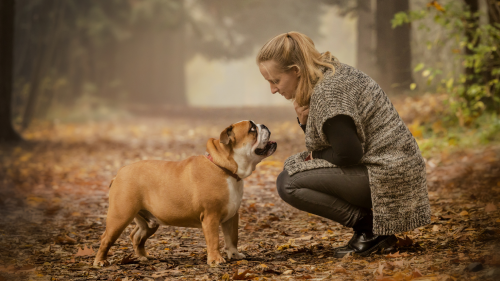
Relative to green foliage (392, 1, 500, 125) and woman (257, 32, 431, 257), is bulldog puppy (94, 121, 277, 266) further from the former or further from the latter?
green foliage (392, 1, 500, 125)

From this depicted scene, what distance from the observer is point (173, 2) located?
2181 centimetres

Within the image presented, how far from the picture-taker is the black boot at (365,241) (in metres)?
3.49

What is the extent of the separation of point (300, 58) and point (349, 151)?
0.75 m

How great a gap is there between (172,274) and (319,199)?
119 cm

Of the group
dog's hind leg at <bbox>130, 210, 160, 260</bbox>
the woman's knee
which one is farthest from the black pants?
dog's hind leg at <bbox>130, 210, 160, 260</bbox>

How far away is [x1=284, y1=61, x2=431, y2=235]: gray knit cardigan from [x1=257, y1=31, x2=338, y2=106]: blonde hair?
0.09m

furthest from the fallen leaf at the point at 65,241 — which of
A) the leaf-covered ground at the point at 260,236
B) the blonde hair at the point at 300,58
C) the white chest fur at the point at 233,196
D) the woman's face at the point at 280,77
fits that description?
the blonde hair at the point at 300,58

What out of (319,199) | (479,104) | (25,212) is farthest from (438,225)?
(25,212)

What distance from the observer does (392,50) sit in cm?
1191

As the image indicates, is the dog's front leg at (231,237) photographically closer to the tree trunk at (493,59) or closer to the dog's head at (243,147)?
the dog's head at (243,147)

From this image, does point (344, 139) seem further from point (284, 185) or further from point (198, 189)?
point (198, 189)

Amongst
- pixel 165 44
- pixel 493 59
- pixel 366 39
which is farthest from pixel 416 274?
pixel 165 44

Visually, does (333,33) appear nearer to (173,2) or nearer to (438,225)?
(173,2)

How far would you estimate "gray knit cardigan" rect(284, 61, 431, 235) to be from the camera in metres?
3.25
